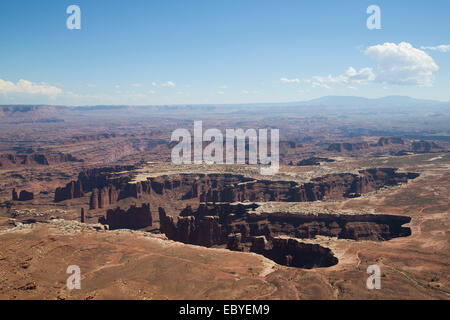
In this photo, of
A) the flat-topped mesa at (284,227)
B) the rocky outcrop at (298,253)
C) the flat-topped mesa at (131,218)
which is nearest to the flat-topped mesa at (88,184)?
the flat-topped mesa at (131,218)

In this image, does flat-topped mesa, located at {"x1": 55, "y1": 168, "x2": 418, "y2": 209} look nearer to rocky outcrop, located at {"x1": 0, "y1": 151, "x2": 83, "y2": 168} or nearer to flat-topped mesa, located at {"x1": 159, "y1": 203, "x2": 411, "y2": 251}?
flat-topped mesa, located at {"x1": 159, "y1": 203, "x2": 411, "y2": 251}

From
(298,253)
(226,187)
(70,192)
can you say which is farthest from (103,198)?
(298,253)

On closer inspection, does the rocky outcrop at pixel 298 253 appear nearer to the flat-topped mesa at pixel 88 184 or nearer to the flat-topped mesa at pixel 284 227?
the flat-topped mesa at pixel 284 227

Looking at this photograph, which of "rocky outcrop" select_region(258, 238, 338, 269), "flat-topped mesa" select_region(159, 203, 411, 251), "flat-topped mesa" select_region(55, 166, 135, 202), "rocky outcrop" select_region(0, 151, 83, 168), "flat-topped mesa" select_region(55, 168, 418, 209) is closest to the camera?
"rocky outcrop" select_region(258, 238, 338, 269)

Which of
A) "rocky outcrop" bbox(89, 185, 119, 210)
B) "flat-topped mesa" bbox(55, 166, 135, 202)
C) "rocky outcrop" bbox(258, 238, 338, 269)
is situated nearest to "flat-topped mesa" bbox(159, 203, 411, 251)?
"rocky outcrop" bbox(258, 238, 338, 269)

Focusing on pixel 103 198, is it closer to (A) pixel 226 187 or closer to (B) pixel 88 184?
(B) pixel 88 184

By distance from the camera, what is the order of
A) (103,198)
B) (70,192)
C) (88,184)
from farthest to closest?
(88,184)
(70,192)
(103,198)
